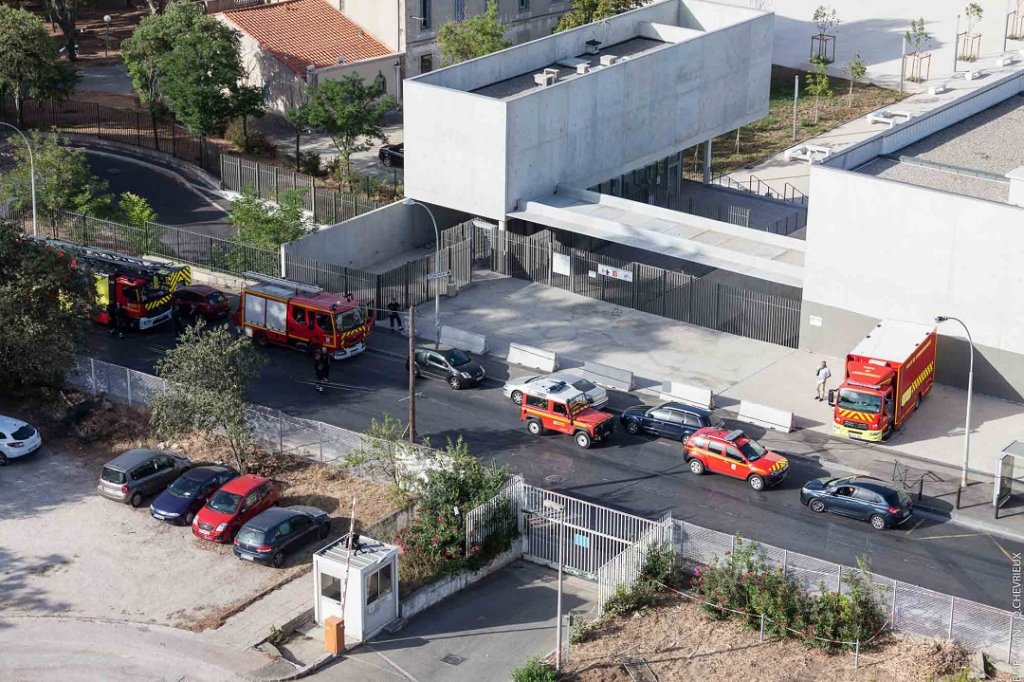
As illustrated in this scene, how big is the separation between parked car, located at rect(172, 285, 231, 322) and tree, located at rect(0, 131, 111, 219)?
887 cm

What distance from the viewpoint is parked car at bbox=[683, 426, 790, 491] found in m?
46.9

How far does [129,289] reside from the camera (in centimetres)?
5806

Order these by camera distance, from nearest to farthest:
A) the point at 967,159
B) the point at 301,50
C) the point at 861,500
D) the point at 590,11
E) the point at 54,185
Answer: the point at 861,500 → the point at 967,159 → the point at 54,185 → the point at 301,50 → the point at 590,11

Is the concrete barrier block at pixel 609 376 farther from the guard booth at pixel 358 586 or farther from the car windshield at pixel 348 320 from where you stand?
the guard booth at pixel 358 586

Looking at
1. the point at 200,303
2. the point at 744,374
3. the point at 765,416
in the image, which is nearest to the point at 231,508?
the point at 200,303

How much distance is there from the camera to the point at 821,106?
297 feet

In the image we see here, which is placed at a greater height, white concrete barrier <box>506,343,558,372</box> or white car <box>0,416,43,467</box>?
white concrete barrier <box>506,343,558,372</box>

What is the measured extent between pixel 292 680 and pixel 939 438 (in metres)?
23.8

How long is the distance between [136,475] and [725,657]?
1936cm

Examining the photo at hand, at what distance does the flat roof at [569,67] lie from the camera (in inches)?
2667

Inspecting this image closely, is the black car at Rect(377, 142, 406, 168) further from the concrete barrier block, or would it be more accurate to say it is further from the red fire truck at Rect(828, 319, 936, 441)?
the red fire truck at Rect(828, 319, 936, 441)

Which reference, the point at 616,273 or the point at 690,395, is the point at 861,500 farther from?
the point at 616,273

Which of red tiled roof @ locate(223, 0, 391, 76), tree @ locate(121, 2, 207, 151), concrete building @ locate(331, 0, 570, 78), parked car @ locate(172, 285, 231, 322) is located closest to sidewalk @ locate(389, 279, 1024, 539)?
parked car @ locate(172, 285, 231, 322)

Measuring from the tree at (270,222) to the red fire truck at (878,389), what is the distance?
2349 cm
